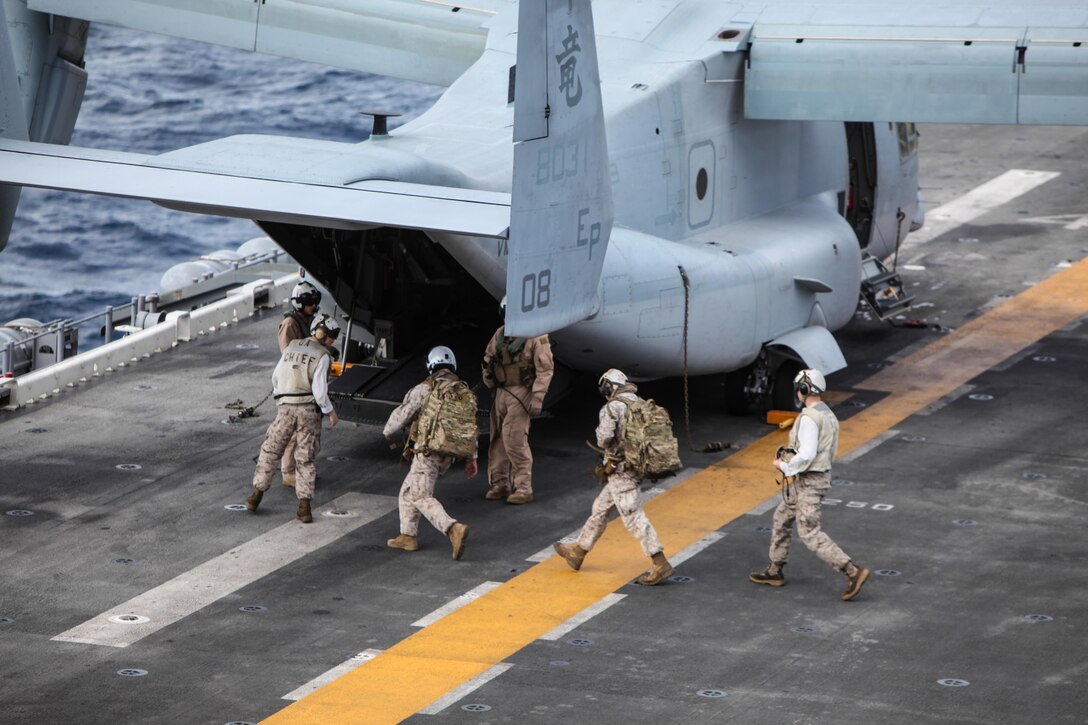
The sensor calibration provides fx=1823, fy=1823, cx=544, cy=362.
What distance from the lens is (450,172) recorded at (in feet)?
56.5

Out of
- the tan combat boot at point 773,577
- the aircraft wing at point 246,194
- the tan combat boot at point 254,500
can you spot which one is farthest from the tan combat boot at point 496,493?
the aircraft wing at point 246,194

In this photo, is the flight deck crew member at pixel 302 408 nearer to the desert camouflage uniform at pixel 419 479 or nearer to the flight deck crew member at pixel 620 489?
the desert camouflage uniform at pixel 419 479

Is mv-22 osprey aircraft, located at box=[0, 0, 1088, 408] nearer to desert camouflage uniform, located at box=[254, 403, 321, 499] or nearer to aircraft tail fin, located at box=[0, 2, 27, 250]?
aircraft tail fin, located at box=[0, 2, 27, 250]

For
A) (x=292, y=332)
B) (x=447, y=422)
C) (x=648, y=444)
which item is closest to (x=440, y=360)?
(x=447, y=422)

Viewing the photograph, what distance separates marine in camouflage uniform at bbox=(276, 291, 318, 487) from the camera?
18.0 metres

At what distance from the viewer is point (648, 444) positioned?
49.8ft

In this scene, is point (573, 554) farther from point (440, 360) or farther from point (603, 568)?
point (440, 360)

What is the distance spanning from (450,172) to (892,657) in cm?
631

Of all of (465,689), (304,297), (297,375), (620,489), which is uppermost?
(304,297)

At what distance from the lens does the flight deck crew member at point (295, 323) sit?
18047 mm

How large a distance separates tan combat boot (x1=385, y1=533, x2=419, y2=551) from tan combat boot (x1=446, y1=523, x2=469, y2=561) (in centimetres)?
42

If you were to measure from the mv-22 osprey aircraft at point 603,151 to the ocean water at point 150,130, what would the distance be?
14.6 metres

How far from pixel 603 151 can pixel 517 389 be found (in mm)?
2528

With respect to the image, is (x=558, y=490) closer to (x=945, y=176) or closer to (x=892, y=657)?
(x=892, y=657)
